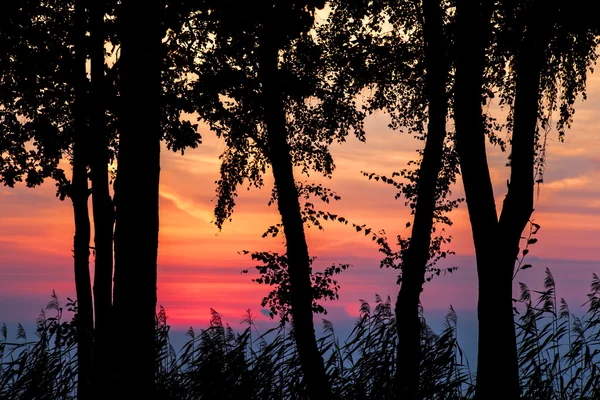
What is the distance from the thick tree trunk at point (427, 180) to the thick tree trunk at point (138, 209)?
5.85 metres

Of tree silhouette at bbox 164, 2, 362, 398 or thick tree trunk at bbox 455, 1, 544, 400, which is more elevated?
tree silhouette at bbox 164, 2, 362, 398

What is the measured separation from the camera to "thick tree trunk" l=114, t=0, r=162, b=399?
27.8ft

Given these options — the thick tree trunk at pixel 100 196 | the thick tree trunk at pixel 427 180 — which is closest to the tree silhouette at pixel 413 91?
the thick tree trunk at pixel 427 180

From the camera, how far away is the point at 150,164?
344 inches

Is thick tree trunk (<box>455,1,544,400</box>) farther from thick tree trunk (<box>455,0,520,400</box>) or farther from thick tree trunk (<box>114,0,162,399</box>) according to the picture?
thick tree trunk (<box>114,0,162,399</box>)

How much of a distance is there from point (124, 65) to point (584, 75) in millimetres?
11910

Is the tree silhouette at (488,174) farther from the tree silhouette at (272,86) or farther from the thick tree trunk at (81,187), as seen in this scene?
the thick tree trunk at (81,187)

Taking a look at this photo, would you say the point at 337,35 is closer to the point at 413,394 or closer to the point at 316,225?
the point at 316,225

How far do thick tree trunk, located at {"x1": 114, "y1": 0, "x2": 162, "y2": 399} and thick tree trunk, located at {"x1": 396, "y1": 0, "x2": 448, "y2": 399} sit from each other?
19.2ft

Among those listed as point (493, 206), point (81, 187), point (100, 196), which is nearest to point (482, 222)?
point (493, 206)

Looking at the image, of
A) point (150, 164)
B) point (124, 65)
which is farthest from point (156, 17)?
point (150, 164)

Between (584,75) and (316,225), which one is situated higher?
(584,75)

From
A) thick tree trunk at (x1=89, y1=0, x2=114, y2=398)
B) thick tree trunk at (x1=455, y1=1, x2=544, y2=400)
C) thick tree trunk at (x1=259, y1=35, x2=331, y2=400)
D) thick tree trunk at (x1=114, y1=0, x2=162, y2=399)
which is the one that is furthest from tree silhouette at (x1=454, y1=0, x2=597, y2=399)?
thick tree trunk at (x1=89, y1=0, x2=114, y2=398)

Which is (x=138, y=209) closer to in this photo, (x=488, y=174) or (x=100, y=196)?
(x=488, y=174)
